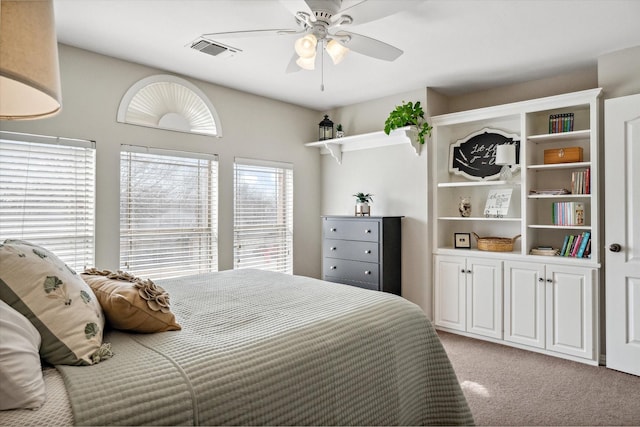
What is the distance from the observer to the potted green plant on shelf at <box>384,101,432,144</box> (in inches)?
157

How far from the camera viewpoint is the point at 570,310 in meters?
3.24

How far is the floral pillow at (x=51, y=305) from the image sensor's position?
1188mm

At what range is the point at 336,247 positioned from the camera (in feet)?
14.3

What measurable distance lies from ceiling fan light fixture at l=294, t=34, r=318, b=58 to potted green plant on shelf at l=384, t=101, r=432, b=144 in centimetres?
196

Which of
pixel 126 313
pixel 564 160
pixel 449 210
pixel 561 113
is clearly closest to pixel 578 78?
pixel 561 113

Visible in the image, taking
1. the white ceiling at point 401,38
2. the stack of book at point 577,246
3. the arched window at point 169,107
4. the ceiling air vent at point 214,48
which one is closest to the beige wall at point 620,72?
the white ceiling at point 401,38

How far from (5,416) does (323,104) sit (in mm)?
4354

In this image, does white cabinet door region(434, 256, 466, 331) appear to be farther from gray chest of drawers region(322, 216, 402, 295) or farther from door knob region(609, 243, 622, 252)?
door knob region(609, 243, 622, 252)

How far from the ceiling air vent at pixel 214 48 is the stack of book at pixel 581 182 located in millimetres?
3034

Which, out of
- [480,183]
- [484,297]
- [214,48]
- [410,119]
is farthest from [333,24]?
[484,297]

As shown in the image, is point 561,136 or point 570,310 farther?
point 561,136

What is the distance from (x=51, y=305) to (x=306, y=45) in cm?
177

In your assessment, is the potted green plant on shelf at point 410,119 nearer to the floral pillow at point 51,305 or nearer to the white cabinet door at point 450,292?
the white cabinet door at point 450,292

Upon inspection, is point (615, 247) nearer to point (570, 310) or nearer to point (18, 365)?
point (570, 310)
